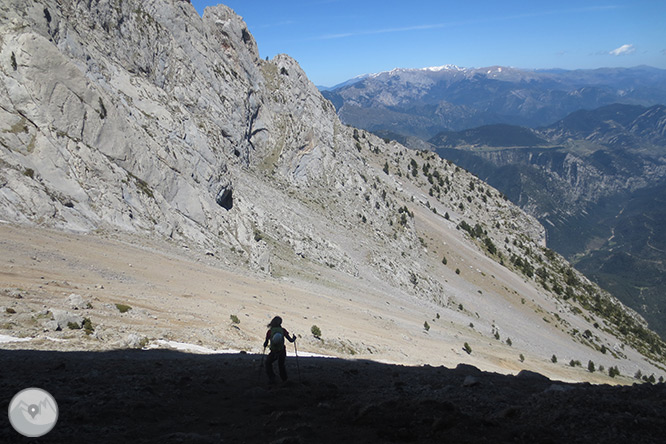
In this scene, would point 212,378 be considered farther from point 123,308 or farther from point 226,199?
point 226,199

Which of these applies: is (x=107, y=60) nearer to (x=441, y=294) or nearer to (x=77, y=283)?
(x=77, y=283)

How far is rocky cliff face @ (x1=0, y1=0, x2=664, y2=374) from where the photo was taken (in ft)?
95.6

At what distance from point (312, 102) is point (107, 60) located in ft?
141

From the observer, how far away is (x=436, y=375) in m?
14.8

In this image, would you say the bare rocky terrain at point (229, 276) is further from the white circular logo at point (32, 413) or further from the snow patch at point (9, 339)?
the white circular logo at point (32, 413)

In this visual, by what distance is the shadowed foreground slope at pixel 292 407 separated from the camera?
7.73 meters

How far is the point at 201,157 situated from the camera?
43.8m

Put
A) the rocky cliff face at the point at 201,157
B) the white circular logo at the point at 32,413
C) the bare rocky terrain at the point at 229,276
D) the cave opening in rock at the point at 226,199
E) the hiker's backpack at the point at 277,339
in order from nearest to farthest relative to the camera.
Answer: the white circular logo at the point at 32,413
the bare rocky terrain at the point at 229,276
the hiker's backpack at the point at 277,339
the rocky cliff face at the point at 201,157
the cave opening in rock at the point at 226,199

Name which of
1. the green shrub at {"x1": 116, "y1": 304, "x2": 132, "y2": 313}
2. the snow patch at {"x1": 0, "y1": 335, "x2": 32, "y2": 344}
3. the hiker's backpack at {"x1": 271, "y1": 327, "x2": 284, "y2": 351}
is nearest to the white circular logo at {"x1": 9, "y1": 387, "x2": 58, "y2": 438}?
the snow patch at {"x1": 0, "y1": 335, "x2": 32, "y2": 344}

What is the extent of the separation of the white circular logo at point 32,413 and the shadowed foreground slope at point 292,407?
6.0 inches

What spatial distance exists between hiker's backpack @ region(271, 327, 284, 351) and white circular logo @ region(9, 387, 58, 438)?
18.1ft

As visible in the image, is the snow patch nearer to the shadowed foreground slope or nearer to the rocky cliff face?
the shadowed foreground slope

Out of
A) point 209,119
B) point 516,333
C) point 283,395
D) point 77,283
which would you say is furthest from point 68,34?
point 516,333

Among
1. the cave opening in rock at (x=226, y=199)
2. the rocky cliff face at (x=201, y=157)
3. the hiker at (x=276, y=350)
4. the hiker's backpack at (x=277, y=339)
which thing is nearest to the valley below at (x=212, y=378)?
the hiker at (x=276, y=350)
